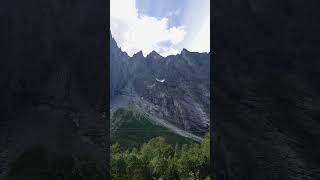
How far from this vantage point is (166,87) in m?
106
